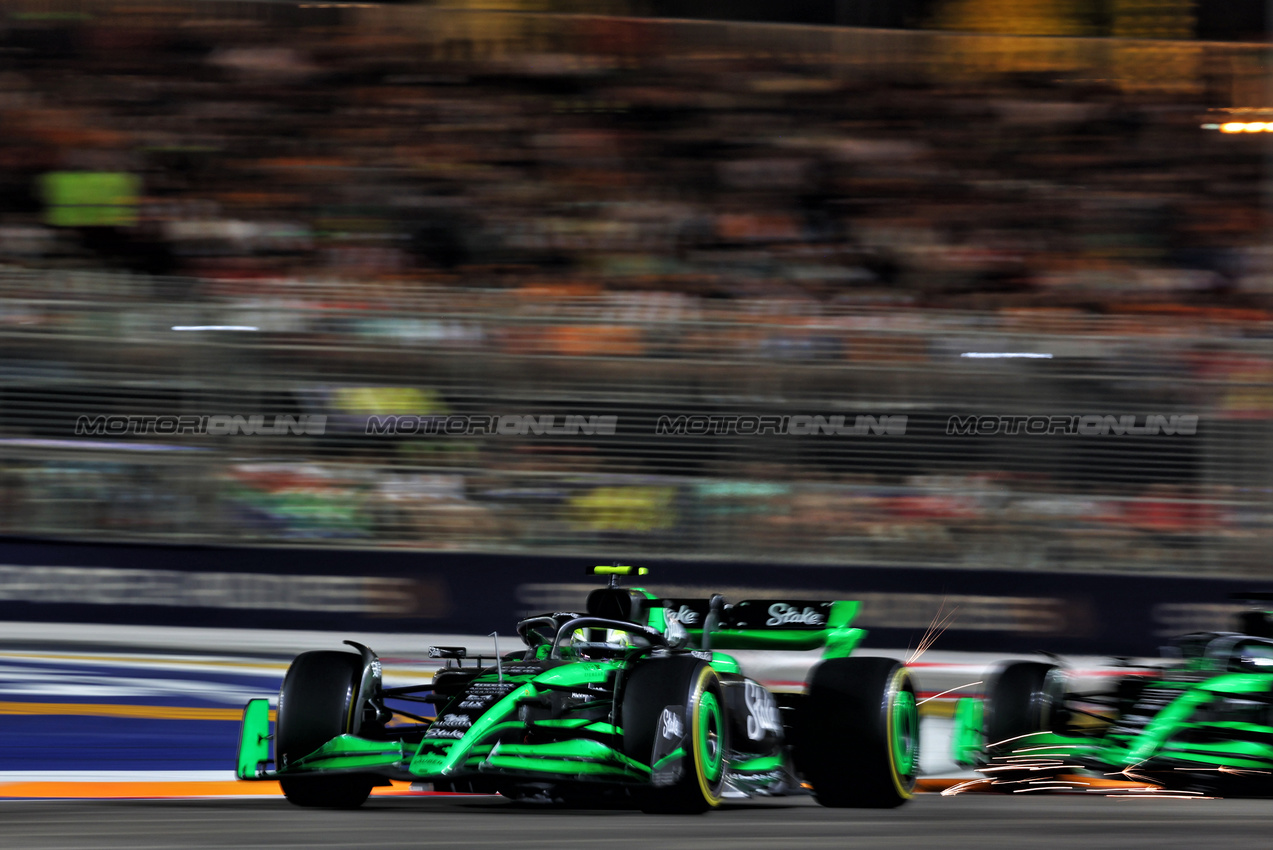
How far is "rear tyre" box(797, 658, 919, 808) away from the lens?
538cm

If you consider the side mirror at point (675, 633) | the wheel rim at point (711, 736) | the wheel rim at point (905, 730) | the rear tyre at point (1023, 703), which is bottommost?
the rear tyre at point (1023, 703)

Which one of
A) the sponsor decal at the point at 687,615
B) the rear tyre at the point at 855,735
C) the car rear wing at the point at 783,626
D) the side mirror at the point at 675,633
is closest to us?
the rear tyre at the point at 855,735

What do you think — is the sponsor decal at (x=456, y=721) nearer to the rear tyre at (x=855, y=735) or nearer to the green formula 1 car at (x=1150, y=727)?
the rear tyre at (x=855, y=735)

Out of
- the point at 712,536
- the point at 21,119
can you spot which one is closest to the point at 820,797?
the point at 712,536

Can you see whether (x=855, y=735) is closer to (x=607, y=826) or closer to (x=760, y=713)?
(x=760, y=713)

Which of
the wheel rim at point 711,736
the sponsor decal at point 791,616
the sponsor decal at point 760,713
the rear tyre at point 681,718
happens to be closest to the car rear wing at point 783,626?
the sponsor decal at point 791,616

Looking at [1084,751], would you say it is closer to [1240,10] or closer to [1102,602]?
[1102,602]

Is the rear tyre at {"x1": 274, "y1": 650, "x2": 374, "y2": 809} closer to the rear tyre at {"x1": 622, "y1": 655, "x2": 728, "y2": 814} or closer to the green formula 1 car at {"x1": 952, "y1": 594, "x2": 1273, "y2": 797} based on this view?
the rear tyre at {"x1": 622, "y1": 655, "x2": 728, "y2": 814}

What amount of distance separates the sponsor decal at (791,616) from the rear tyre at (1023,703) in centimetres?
125

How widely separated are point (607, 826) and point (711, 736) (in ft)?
2.56

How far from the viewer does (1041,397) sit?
29.8ft

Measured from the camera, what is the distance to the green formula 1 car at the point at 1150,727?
603 cm

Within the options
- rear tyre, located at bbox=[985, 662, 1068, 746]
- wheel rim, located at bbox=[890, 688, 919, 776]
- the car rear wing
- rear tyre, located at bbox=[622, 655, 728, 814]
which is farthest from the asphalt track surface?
rear tyre, located at bbox=[985, 662, 1068, 746]

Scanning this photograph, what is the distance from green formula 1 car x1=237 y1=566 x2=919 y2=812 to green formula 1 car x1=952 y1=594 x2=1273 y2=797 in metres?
0.95
